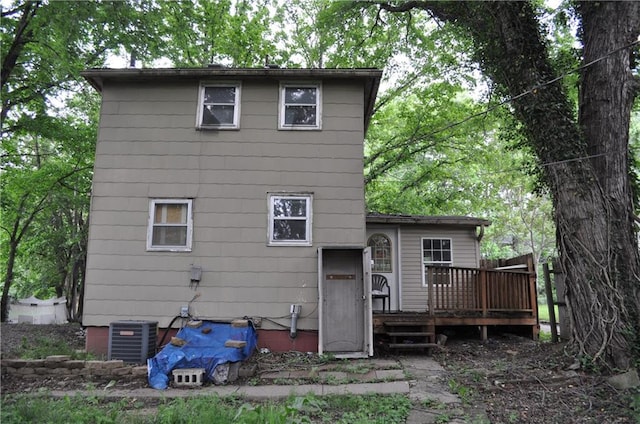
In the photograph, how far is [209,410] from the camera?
13.5 ft

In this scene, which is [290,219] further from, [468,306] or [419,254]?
[419,254]

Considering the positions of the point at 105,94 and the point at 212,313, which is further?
the point at 105,94

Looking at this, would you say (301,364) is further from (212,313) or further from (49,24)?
(49,24)

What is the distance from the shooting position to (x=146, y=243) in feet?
25.1

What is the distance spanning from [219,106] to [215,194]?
1.77 meters

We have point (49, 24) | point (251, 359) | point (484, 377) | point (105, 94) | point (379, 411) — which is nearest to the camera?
point (379, 411)

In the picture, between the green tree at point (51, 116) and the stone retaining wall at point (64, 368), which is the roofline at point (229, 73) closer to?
the green tree at point (51, 116)

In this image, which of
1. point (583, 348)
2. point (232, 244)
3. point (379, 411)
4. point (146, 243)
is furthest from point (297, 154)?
point (583, 348)

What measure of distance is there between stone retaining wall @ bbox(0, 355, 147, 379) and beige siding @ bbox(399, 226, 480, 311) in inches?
277

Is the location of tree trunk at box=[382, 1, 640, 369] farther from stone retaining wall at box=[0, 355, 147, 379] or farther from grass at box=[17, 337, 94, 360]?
grass at box=[17, 337, 94, 360]

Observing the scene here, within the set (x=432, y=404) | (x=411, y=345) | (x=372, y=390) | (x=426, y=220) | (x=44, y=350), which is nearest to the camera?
(x=432, y=404)

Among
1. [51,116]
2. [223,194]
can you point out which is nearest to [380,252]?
[223,194]

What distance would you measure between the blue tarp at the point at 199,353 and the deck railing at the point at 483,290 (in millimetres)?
3833

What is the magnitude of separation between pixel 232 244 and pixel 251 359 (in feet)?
6.73
